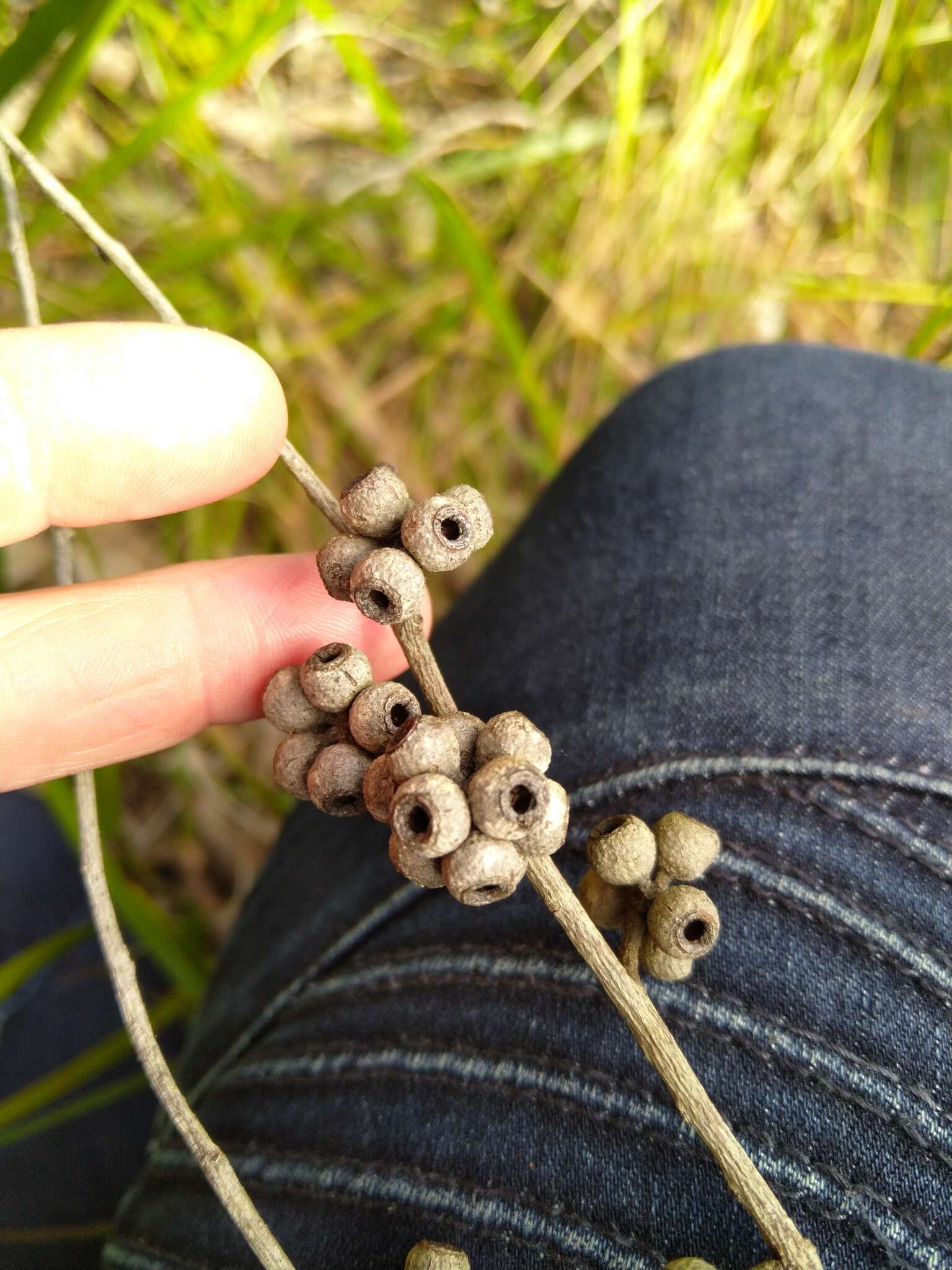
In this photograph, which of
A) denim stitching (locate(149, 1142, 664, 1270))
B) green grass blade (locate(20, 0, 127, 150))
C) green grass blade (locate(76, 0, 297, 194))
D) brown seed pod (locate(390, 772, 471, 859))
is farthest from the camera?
green grass blade (locate(76, 0, 297, 194))

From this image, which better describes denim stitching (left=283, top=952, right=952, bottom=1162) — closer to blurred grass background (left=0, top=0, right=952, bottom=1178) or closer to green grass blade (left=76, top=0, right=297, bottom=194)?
blurred grass background (left=0, top=0, right=952, bottom=1178)

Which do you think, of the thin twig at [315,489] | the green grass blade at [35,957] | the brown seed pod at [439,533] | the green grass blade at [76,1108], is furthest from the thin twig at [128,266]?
the green grass blade at [76,1108]

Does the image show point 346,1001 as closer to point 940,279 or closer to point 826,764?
point 826,764

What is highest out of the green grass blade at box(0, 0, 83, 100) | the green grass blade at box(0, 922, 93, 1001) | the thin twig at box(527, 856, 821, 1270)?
the green grass blade at box(0, 0, 83, 100)

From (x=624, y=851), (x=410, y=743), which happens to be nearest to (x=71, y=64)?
(x=410, y=743)

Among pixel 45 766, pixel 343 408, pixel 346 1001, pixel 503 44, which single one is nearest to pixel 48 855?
pixel 45 766

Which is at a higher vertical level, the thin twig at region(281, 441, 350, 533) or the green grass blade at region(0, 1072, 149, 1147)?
the thin twig at region(281, 441, 350, 533)

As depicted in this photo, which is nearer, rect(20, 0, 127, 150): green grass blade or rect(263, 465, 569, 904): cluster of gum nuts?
rect(263, 465, 569, 904): cluster of gum nuts

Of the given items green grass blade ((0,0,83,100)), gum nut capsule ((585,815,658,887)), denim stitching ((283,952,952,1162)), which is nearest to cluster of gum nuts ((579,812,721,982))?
gum nut capsule ((585,815,658,887))
